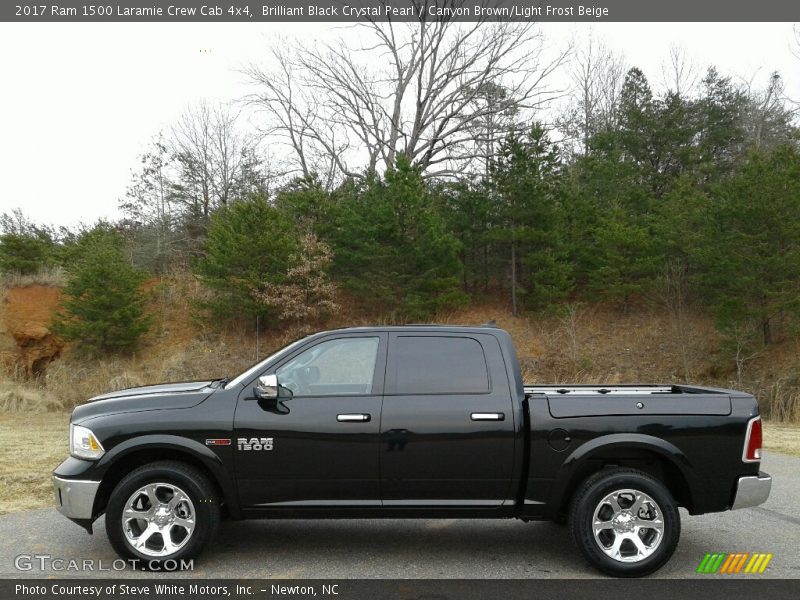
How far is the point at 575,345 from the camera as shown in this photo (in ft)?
79.7

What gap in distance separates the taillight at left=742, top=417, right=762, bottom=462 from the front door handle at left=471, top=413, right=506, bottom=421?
1843 millimetres

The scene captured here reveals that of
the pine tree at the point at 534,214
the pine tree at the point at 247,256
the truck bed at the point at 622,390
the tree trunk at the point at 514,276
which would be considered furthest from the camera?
the tree trunk at the point at 514,276

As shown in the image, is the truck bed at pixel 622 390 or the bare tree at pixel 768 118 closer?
the truck bed at pixel 622 390

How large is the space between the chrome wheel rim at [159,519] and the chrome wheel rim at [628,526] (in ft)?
10.1

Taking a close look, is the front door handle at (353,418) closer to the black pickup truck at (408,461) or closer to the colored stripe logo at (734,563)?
the black pickup truck at (408,461)

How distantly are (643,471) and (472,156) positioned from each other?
28.3 metres

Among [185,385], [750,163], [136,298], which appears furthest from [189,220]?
[185,385]

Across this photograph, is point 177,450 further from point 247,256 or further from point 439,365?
point 247,256

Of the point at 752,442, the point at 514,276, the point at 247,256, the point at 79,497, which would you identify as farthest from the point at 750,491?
the point at 514,276

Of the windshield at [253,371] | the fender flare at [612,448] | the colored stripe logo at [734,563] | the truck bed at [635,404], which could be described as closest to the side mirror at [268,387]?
the windshield at [253,371]

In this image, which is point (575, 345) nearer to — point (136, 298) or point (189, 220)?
point (136, 298)

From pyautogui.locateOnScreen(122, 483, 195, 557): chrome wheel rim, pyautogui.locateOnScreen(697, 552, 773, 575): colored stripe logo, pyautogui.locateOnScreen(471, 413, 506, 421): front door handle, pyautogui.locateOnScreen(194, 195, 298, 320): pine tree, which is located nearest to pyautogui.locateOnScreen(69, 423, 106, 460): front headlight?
pyautogui.locateOnScreen(122, 483, 195, 557): chrome wheel rim

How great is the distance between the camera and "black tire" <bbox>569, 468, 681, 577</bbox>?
16.8 feet

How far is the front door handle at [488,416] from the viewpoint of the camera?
528 centimetres
